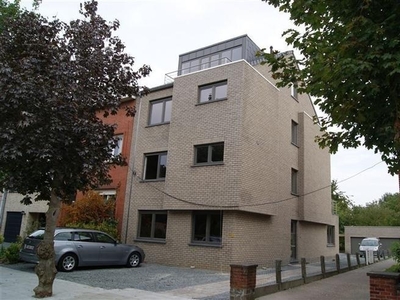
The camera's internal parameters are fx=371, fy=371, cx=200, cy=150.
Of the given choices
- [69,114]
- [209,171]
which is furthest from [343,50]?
[209,171]

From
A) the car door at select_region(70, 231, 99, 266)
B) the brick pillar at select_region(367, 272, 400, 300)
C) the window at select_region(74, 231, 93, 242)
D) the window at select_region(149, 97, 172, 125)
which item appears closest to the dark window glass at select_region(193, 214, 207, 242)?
the car door at select_region(70, 231, 99, 266)

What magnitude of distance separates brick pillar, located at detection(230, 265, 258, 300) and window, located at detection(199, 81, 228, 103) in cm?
915

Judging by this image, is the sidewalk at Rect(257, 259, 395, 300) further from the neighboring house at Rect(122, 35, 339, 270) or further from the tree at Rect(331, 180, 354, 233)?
the tree at Rect(331, 180, 354, 233)

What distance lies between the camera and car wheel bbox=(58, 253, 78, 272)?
12.4 metres

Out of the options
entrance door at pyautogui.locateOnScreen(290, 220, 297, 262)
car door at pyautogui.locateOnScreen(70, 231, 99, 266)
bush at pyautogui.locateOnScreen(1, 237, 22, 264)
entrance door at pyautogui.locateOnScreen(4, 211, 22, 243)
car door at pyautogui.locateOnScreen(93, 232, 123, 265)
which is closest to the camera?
car door at pyautogui.locateOnScreen(70, 231, 99, 266)

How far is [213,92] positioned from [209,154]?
292cm

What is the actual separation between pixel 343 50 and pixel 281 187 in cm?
1286

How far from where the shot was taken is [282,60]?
8.50 metres

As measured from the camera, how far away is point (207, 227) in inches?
605

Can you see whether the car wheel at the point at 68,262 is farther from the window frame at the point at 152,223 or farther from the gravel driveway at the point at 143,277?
the window frame at the point at 152,223

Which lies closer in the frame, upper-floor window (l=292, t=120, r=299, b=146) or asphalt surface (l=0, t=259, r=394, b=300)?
asphalt surface (l=0, t=259, r=394, b=300)

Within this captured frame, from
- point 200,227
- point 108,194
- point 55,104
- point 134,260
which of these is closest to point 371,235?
point 200,227

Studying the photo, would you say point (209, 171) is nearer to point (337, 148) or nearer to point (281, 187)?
point (281, 187)

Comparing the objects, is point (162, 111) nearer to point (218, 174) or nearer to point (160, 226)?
point (218, 174)
